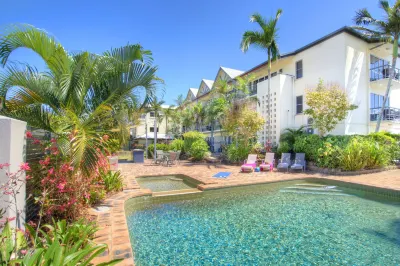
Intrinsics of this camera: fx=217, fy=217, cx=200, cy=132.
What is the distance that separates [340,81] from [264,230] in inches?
606

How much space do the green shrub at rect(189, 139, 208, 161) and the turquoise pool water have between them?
10519mm

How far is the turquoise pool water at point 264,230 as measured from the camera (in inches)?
157

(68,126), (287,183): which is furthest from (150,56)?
(287,183)

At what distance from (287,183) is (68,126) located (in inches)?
381

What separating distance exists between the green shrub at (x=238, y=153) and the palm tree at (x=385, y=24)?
32.0ft

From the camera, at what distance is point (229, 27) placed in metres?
16.0

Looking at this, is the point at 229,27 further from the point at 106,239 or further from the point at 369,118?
the point at 106,239

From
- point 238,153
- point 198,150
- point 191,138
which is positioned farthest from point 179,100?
point 238,153

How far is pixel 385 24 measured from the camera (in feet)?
50.9

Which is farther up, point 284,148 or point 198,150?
point 284,148

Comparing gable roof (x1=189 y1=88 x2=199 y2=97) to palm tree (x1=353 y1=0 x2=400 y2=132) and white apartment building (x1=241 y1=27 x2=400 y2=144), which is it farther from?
palm tree (x1=353 y1=0 x2=400 y2=132)

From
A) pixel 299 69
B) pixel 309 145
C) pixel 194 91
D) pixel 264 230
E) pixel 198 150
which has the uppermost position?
pixel 194 91

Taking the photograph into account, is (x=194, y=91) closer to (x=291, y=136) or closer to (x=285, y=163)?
(x=291, y=136)

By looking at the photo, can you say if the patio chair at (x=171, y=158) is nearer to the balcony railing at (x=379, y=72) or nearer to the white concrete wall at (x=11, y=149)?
the white concrete wall at (x=11, y=149)
